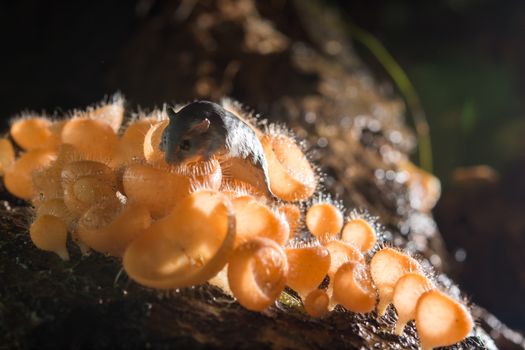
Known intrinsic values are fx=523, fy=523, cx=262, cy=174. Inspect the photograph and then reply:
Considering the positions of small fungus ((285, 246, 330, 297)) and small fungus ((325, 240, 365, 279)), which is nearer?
small fungus ((285, 246, 330, 297))

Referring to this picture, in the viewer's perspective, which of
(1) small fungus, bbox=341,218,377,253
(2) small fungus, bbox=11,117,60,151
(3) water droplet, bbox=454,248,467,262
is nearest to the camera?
(1) small fungus, bbox=341,218,377,253

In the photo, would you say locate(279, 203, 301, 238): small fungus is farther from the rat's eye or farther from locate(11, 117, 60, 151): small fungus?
locate(11, 117, 60, 151): small fungus

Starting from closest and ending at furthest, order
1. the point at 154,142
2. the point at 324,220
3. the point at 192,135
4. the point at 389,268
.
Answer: the point at 389,268, the point at 192,135, the point at 154,142, the point at 324,220

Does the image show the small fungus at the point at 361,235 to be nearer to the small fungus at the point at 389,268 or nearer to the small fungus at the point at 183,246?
the small fungus at the point at 389,268

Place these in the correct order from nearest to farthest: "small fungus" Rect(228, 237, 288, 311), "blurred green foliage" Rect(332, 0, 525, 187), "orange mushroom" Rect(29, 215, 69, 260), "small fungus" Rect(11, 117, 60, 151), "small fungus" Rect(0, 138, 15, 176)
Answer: "small fungus" Rect(228, 237, 288, 311), "orange mushroom" Rect(29, 215, 69, 260), "small fungus" Rect(0, 138, 15, 176), "small fungus" Rect(11, 117, 60, 151), "blurred green foliage" Rect(332, 0, 525, 187)

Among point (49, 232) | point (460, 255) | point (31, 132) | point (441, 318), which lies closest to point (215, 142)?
point (49, 232)

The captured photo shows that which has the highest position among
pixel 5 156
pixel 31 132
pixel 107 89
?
pixel 31 132

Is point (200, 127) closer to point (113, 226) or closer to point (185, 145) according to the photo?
point (185, 145)

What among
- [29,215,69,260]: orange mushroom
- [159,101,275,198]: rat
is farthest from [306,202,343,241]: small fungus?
[29,215,69,260]: orange mushroom
